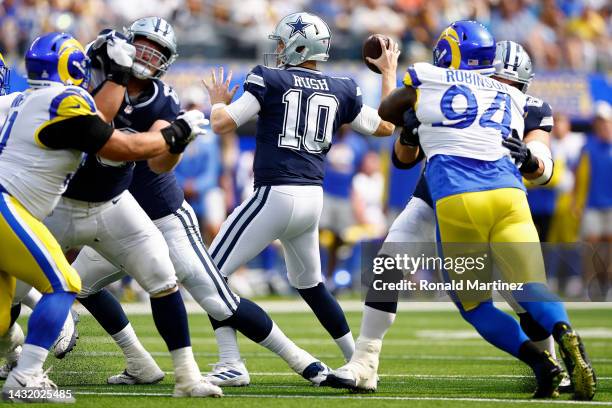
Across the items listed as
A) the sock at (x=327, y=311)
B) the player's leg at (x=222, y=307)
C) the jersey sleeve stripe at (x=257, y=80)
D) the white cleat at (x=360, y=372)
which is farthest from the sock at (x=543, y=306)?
the jersey sleeve stripe at (x=257, y=80)

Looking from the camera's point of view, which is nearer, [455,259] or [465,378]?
[455,259]

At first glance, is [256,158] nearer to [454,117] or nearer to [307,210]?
[307,210]

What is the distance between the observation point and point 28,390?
4.99m

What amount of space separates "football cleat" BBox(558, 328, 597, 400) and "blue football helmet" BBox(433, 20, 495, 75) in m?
1.42

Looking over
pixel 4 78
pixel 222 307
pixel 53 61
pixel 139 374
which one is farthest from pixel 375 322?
pixel 4 78

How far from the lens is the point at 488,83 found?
567cm

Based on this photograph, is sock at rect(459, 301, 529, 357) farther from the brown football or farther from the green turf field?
the brown football

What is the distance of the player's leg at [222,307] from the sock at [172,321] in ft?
1.08

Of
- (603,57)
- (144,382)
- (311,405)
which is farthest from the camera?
(603,57)

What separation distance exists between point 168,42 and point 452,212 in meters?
1.65

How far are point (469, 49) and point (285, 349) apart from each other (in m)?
1.87

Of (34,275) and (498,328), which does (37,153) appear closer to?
(34,275)

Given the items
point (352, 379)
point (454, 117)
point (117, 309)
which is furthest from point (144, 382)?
point (454, 117)

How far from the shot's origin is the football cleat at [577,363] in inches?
209
